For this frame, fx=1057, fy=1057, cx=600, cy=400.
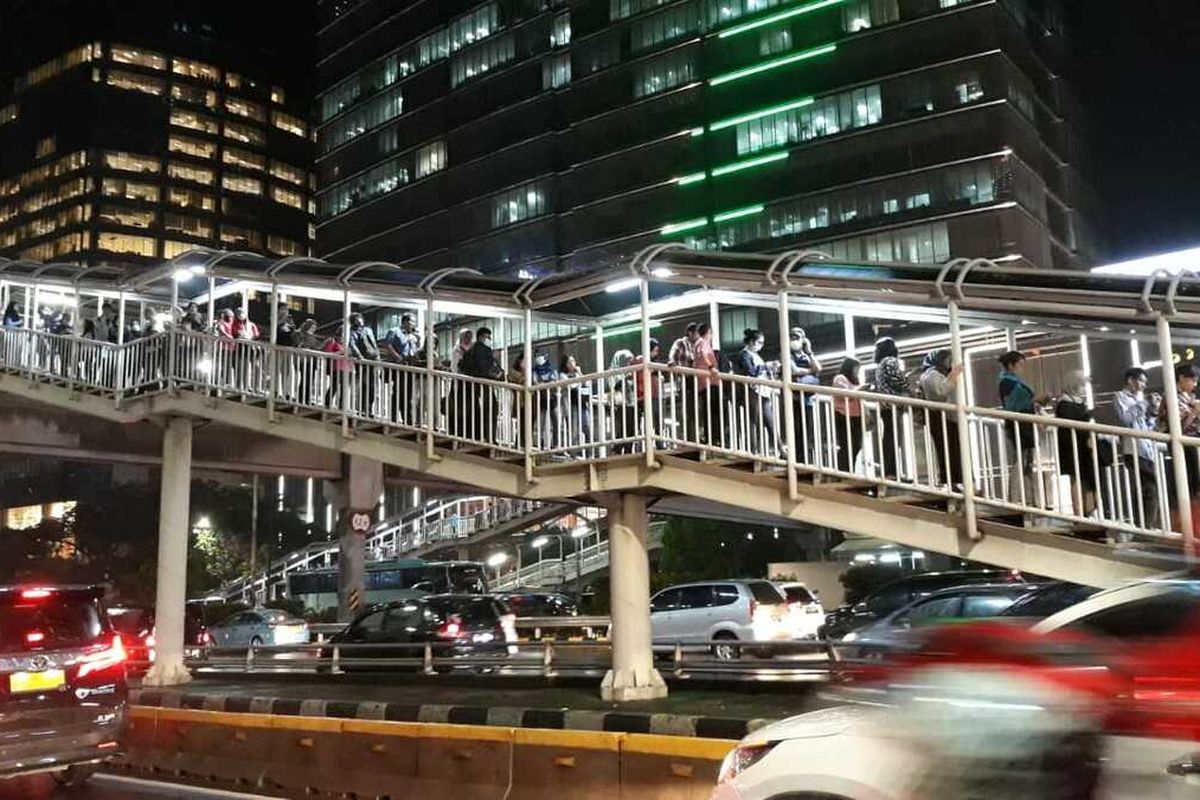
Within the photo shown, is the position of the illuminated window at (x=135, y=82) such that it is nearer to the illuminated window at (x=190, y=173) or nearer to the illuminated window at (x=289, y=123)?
the illuminated window at (x=190, y=173)

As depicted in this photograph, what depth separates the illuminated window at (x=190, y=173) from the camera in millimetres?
105312

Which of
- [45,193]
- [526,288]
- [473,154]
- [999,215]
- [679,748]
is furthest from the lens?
[45,193]

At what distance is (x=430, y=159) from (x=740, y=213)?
2477 centimetres

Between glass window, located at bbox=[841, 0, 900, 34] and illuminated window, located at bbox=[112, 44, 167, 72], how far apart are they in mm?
79742

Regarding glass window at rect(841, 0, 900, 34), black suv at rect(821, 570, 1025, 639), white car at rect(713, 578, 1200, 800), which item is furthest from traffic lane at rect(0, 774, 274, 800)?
glass window at rect(841, 0, 900, 34)

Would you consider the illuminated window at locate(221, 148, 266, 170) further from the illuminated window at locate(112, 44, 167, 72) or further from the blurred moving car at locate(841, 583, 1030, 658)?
the blurred moving car at locate(841, 583, 1030, 658)

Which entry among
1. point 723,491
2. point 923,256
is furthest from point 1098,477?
point 923,256

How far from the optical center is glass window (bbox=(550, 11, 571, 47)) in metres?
64.3

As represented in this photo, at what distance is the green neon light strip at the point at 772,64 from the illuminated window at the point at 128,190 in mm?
68525

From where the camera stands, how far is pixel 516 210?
64.4m

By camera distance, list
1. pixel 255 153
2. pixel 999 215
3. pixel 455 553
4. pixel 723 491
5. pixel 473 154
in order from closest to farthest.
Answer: pixel 723 491, pixel 455 553, pixel 999 215, pixel 473 154, pixel 255 153

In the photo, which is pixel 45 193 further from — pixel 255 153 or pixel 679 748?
pixel 679 748

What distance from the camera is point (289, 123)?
385ft

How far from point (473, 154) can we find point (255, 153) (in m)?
54.5
